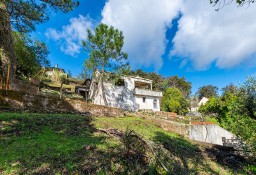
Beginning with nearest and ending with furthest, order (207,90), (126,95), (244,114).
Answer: (244,114) → (126,95) → (207,90)

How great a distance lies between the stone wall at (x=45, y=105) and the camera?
8000 millimetres

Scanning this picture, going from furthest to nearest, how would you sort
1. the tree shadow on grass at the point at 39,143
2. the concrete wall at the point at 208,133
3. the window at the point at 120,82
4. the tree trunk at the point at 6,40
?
the window at the point at 120,82 → the concrete wall at the point at 208,133 → the tree trunk at the point at 6,40 → the tree shadow on grass at the point at 39,143

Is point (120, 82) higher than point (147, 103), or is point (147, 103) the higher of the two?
point (120, 82)

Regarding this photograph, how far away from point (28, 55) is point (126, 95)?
15282 mm

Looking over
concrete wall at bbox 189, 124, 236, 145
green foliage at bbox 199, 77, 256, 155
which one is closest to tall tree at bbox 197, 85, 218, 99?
concrete wall at bbox 189, 124, 236, 145

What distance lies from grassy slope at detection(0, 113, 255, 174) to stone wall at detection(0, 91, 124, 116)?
2.52 meters

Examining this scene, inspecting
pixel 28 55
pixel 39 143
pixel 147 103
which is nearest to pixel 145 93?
pixel 147 103

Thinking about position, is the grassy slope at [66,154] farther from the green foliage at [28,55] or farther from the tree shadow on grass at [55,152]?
the green foliage at [28,55]

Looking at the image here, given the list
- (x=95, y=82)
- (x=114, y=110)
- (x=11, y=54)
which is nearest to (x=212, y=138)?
(x=114, y=110)

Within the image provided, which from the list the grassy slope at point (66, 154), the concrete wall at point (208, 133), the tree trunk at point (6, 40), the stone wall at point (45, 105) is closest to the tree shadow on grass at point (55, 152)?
the grassy slope at point (66, 154)

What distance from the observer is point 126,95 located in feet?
87.2

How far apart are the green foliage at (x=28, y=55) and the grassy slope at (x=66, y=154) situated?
1698 centimetres

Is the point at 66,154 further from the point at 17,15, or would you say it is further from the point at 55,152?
the point at 17,15

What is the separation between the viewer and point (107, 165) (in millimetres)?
3688
